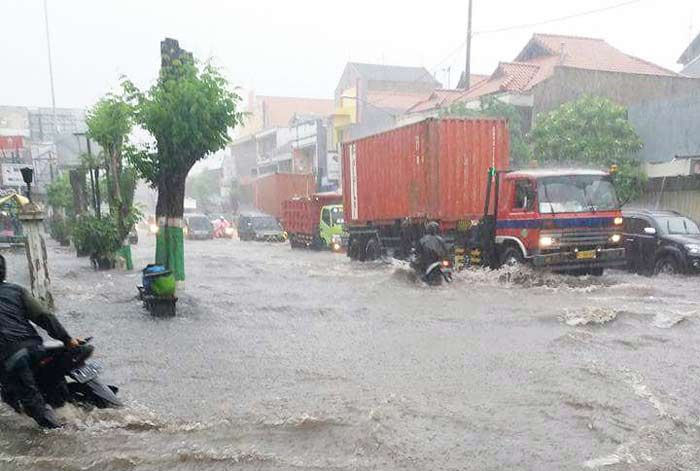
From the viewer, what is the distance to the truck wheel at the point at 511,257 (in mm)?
11555

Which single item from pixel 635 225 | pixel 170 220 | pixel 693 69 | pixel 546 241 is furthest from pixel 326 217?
pixel 693 69

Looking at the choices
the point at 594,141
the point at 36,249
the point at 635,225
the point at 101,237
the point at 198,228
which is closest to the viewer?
the point at 36,249

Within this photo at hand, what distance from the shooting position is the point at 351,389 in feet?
18.4

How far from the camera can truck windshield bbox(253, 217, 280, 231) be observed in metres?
30.5

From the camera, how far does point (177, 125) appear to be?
30.9ft

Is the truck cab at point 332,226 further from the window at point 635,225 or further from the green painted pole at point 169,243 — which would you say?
the green painted pole at point 169,243

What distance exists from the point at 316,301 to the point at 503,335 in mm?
3864

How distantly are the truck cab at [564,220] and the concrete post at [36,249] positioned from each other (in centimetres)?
791

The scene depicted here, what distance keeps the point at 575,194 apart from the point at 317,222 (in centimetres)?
1321

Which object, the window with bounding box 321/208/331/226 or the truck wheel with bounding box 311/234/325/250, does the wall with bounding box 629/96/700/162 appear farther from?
the truck wheel with bounding box 311/234/325/250

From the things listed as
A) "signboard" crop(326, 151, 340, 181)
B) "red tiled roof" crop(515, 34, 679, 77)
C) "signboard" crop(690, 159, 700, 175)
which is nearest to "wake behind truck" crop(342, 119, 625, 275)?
"signboard" crop(690, 159, 700, 175)

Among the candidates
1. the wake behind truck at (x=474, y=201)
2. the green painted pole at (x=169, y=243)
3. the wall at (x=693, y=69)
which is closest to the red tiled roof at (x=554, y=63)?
→ the wall at (x=693, y=69)

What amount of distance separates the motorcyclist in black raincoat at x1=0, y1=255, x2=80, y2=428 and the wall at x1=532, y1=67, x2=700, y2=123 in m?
23.4

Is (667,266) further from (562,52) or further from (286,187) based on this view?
(286,187)
